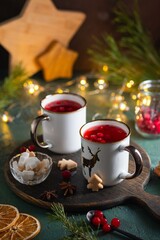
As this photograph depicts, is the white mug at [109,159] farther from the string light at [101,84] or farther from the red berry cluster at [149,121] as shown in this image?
the string light at [101,84]

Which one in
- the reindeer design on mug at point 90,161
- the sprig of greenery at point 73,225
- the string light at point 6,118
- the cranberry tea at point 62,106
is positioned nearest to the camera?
the sprig of greenery at point 73,225

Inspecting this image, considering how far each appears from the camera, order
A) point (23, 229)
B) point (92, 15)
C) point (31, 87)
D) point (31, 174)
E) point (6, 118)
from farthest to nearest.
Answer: point (92, 15) → point (31, 87) → point (6, 118) → point (31, 174) → point (23, 229)

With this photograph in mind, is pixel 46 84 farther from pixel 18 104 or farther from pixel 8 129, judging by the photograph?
pixel 8 129

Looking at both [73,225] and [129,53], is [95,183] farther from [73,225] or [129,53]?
[129,53]

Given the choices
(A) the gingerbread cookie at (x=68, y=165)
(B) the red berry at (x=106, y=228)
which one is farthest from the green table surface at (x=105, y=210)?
(A) the gingerbread cookie at (x=68, y=165)

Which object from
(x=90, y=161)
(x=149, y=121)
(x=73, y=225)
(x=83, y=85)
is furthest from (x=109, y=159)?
(x=83, y=85)
